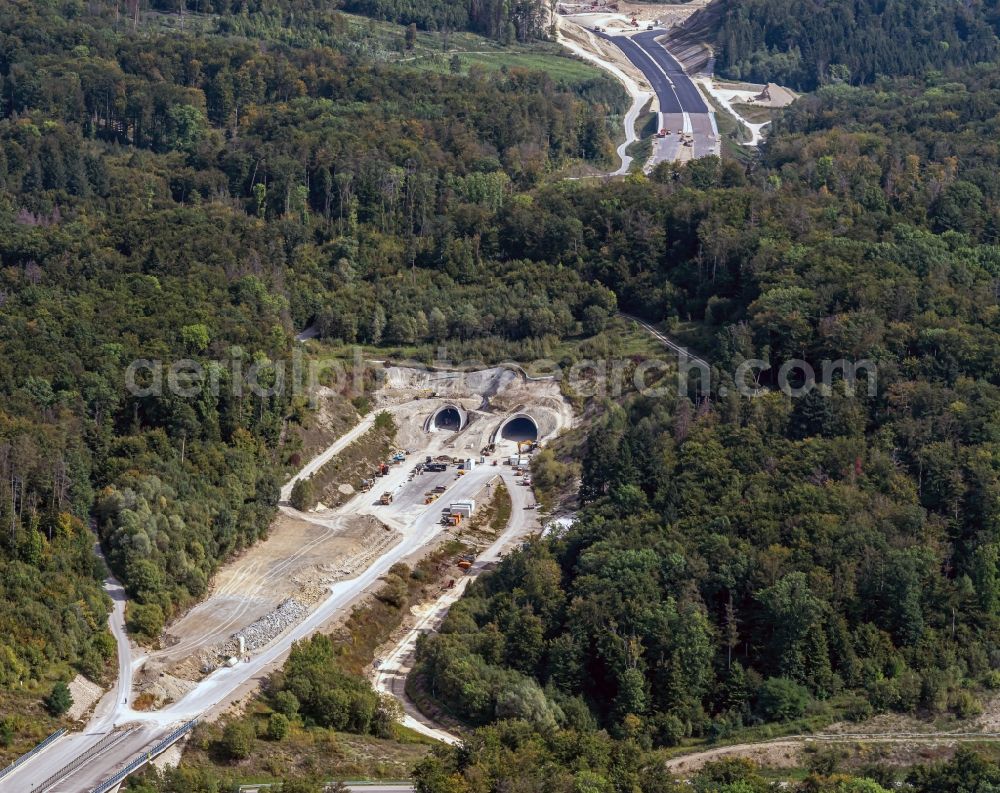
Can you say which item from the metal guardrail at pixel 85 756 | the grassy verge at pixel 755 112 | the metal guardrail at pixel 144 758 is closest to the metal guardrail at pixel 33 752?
the metal guardrail at pixel 85 756

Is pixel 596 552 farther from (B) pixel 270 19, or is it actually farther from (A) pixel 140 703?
(B) pixel 270 19

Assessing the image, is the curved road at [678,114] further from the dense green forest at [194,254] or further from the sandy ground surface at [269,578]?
the sandy ground surface at [269,578]

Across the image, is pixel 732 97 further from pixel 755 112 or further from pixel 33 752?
pixel 33 752

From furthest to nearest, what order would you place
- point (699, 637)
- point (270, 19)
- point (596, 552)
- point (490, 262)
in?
point (270, 19)
point (490, 262)
point (596, 552)
point (699, 637)

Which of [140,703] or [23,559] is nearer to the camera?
[140,703]

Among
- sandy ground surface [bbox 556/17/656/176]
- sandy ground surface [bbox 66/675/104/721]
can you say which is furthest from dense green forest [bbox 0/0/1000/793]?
sandy ground surface [bbox 556/17/656/176]

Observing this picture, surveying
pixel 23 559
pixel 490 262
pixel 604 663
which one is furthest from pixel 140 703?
pixel 490 262

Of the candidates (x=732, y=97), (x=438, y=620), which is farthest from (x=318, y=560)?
(x=732, y=97)
